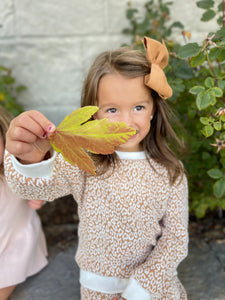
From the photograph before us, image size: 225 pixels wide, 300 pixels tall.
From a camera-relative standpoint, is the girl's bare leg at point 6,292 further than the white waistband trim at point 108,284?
Yes

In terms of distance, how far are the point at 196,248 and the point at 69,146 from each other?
1.13m

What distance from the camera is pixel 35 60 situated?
6.54 feet

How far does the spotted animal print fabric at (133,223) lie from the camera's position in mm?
1117

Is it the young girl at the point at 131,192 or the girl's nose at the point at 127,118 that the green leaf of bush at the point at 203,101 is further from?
the girl's nose at the point at 127,118

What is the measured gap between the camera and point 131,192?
113cm

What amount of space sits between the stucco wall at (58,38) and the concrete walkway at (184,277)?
100 cm

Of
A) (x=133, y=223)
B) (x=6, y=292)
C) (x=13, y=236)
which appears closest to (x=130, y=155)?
(x=133, y=223)

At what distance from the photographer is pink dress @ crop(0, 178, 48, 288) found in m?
1.32

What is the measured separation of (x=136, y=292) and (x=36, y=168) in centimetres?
57

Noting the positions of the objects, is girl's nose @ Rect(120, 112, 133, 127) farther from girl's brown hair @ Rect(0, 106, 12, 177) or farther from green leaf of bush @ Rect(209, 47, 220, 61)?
girl's brown hair @ Rect(0, 106, 12, 177)

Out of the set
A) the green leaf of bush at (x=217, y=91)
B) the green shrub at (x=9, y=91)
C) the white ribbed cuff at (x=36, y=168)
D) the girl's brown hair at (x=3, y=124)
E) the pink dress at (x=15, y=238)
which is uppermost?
the green leaf of bush at (x=217, y=91)

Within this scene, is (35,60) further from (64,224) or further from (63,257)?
(63,257)

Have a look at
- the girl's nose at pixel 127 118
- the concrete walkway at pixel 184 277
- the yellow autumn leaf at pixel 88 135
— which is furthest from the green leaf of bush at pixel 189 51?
the concrete walkway at pixel 184 277

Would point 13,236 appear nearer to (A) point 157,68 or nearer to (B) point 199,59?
(A) point 157,68
